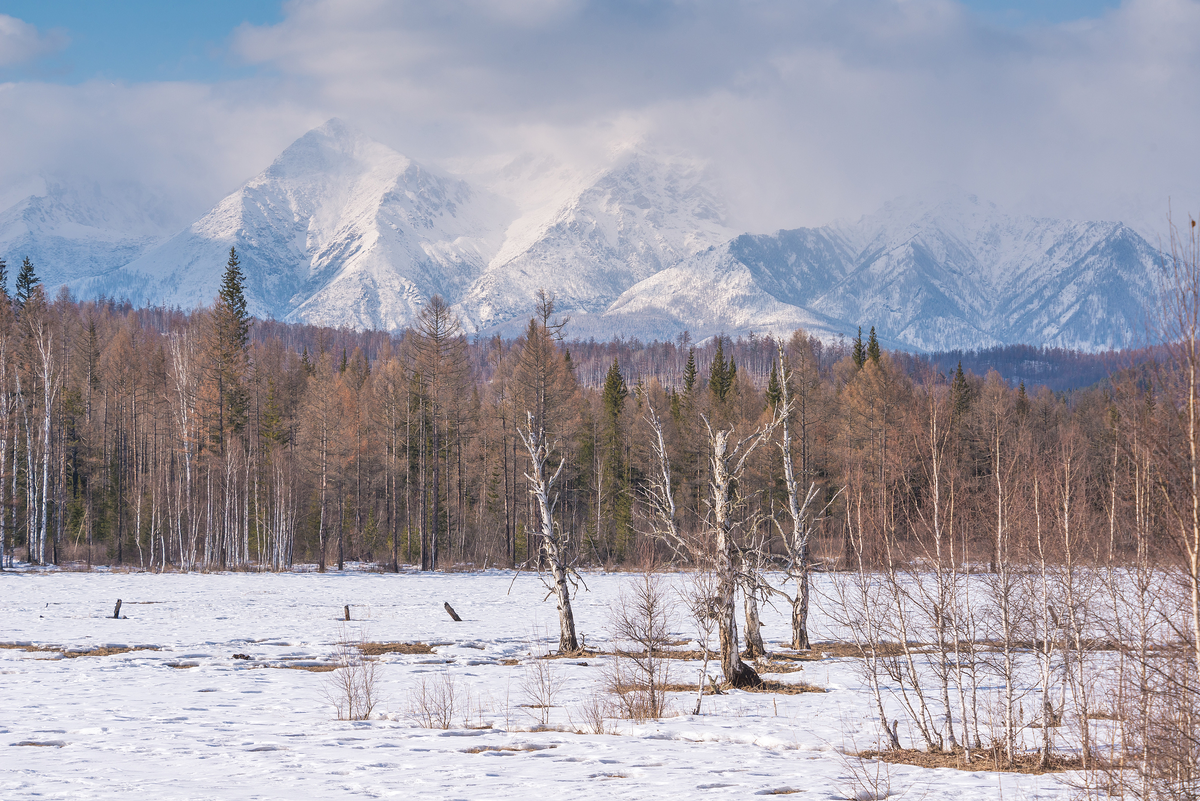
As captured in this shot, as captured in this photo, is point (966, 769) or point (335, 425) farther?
point (335, 425)

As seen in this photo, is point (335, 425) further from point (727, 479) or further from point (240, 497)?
point (727, 479)

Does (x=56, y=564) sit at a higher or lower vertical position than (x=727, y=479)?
lower

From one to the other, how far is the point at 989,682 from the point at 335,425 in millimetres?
43884

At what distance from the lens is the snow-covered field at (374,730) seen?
11125 millimetres

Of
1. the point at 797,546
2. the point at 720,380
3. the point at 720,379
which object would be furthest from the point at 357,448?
the point at 797,546

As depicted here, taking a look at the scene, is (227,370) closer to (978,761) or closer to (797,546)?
(797,546)

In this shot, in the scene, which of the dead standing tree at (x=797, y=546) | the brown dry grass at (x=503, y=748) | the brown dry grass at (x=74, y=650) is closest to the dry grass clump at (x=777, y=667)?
the dead standing tree at (x=797, y=546)

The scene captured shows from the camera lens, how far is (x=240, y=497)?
6216 centimetres

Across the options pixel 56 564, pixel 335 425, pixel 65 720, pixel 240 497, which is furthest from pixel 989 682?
pixel 240 497

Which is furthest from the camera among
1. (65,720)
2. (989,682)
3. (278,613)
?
(278,613)

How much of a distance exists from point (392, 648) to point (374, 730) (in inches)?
388

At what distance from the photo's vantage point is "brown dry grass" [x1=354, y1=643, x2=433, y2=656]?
23648 millimetres

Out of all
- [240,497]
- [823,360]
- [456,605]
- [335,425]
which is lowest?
[456,605]

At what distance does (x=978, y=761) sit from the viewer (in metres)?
12.8
